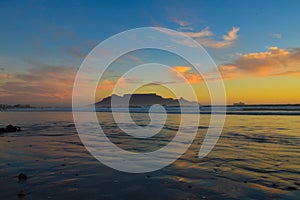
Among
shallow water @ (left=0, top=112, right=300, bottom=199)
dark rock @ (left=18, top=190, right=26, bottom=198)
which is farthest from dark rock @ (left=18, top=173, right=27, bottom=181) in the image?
dark rock @ (left=18, top=190, right=26, bottom=198)

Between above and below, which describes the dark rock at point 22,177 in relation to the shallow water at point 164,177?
above

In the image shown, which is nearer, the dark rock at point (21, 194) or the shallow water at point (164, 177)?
the dark rock at point (21, 194)

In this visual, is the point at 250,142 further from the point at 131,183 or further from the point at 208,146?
the point at 131,183

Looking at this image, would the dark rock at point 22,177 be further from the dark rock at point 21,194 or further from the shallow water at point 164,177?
the dark rock at point 21,194

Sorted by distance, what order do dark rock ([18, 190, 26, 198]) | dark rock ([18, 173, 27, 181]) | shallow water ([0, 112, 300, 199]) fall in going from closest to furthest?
dark rock ([18, 190, 26, 198]), shallow water ([0, 112, 300, 199]), dark rock ([18, 173, 27, 181])

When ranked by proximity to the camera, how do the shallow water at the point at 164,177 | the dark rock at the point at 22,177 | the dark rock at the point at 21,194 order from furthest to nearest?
the dark rock at the point at 22,177, the shallow water at the point at 164,177, the dark rock at the point at 21,194

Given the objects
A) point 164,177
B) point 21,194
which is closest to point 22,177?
point 21,194

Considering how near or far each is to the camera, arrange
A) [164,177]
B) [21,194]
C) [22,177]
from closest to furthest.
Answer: [21,194], [22,177], [164,177]

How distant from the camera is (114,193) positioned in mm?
5781

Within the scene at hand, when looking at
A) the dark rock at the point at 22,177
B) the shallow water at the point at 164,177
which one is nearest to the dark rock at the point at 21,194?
the shallow water at the point at 164,177

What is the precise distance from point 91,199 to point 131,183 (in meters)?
1.37

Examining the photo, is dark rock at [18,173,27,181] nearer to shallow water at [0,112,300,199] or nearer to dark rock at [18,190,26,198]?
shallow water at [0,112,300,199]

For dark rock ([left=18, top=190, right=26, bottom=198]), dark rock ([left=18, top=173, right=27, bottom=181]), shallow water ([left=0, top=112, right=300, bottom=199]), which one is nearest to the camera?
dark rock ([left=18, top=190, right=26, bottom=198])

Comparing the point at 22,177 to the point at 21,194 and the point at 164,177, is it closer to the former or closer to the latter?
the point at 21,194
